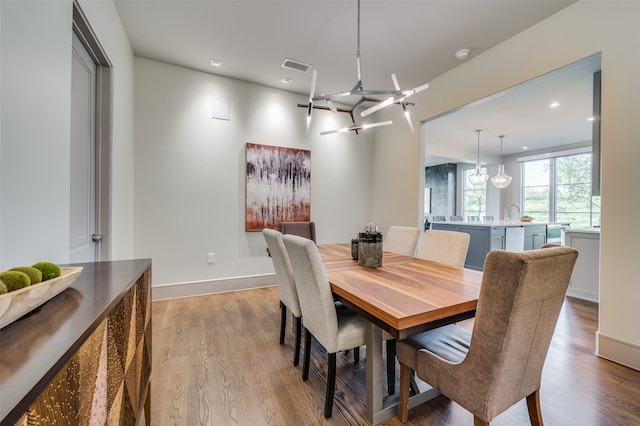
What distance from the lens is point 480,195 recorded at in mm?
8219

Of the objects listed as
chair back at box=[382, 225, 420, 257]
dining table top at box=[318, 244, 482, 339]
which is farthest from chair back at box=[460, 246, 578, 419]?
chair back at box=[382, 225, 420, 257]

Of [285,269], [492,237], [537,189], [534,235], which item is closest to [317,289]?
[285,269]

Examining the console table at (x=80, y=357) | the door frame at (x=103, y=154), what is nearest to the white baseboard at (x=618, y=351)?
the console table at (x=80, y=357)

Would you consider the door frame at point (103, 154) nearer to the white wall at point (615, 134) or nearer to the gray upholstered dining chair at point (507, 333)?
the gray upholstered dining chair at point (507, 333)

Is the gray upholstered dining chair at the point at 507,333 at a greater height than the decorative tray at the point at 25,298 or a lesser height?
lesser

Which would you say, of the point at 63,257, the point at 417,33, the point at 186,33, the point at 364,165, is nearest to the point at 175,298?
the point at 63,257

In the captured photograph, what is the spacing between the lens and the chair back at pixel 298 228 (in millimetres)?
3598

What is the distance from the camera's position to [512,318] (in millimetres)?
963

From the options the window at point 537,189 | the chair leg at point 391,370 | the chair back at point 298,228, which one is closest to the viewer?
the chair leg at point 391,370

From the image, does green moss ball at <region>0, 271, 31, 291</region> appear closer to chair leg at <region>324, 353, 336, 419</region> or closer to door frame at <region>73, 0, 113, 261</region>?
chair leg at <region>324, 353, 336, 419</region>

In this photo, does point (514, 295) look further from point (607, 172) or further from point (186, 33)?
point (186, 33)

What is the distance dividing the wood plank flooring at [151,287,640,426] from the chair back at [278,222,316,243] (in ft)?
4.21

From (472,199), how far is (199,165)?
7993 mm

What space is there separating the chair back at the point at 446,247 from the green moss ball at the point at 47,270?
7.49 ft
